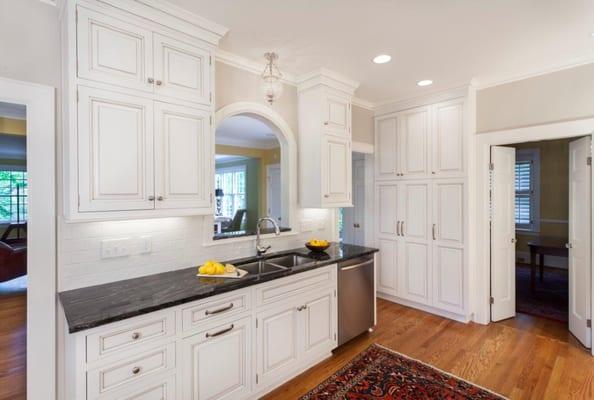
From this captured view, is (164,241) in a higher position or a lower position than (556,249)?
higher

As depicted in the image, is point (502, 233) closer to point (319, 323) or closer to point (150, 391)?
point (319, 323)

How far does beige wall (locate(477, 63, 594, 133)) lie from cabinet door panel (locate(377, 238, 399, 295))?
1860mm

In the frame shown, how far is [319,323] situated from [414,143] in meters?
2.67

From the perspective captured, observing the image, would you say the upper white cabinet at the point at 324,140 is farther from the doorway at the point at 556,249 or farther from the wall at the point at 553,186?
the wall at the point at 553,186

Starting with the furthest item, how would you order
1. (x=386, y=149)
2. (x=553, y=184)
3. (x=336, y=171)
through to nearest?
(x=553, y=184) < (x=386, y=149) < (x=336, y=171)

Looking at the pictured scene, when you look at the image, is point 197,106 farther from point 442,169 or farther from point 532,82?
point 532,82

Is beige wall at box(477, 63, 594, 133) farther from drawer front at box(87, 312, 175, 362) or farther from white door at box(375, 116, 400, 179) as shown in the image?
drawer front at box(87, 312, 175, 362)

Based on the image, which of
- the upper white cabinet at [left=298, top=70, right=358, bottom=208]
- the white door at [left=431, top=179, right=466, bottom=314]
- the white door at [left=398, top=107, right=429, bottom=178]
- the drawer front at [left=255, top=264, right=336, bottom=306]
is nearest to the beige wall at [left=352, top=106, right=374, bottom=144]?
the white door at [left=398, top=107, right=429, bottom=178]

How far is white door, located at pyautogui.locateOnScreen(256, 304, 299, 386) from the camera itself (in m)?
2.28

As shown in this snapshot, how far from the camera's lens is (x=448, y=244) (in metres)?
3.79

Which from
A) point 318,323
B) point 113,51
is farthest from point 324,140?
point 113,51

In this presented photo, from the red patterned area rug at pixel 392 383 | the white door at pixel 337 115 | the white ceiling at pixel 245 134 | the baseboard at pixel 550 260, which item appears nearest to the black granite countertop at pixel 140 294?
the red patterned area rug at pixel 392 383

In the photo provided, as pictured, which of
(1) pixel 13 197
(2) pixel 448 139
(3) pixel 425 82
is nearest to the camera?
(1) pixel 13 197

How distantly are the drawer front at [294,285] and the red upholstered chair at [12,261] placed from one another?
1.45 metres
